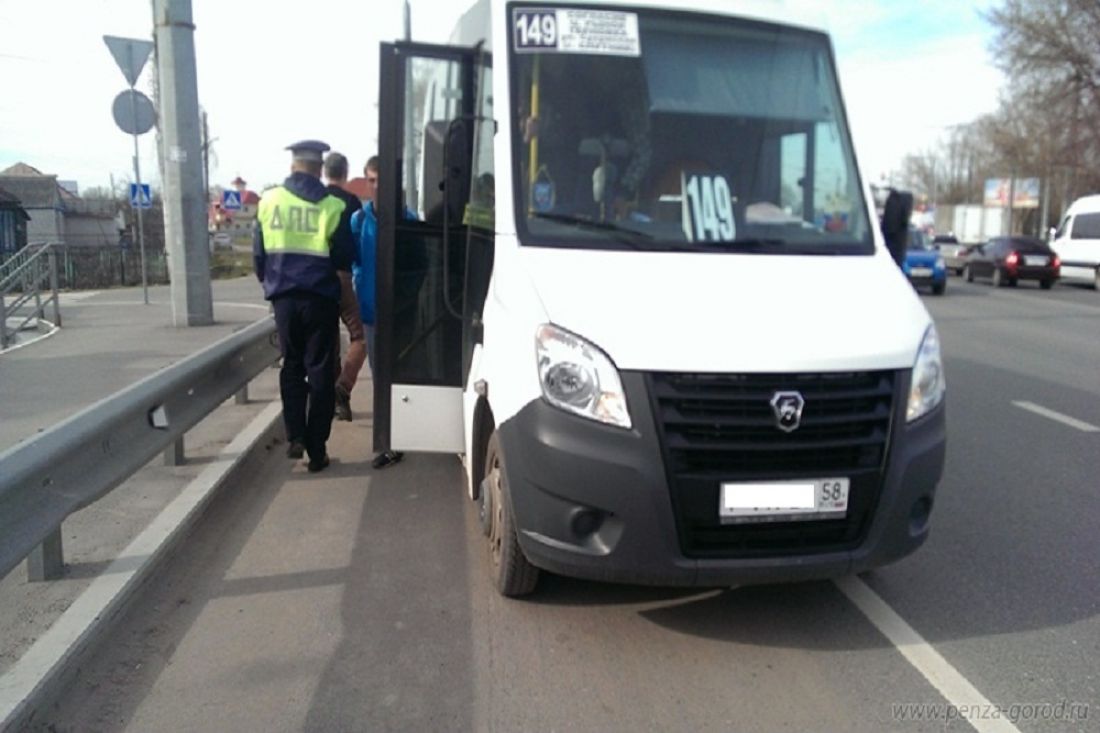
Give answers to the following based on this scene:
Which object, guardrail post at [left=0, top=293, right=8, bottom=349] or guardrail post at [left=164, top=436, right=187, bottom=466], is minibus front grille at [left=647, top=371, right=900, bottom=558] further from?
guardrail post at [left=0, top=293, right=8, bottom=349]

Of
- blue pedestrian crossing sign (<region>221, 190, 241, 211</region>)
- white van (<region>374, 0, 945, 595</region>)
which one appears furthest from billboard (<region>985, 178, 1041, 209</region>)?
white van (<region>374, 0, 945, 595</region>)

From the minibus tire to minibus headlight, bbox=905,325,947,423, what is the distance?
165cm

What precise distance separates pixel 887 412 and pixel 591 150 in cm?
172

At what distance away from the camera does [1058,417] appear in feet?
27.1

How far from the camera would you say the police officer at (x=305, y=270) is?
5820 millimetres

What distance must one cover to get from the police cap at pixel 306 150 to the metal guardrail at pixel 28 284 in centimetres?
1022

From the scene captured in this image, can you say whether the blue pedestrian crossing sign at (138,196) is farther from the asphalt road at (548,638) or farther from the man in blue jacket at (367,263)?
the asphalt road at (548,638)

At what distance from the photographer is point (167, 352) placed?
1079cm

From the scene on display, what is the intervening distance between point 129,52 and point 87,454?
9077 millimetres

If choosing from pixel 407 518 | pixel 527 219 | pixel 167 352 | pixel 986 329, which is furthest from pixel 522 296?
pixel 986 329

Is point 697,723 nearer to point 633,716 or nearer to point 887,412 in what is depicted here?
point 633,716

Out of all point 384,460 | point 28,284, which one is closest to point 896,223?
point 384,460

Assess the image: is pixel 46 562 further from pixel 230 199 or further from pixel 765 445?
pixel 230 199

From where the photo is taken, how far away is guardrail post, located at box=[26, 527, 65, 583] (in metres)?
Answer: 4.09
